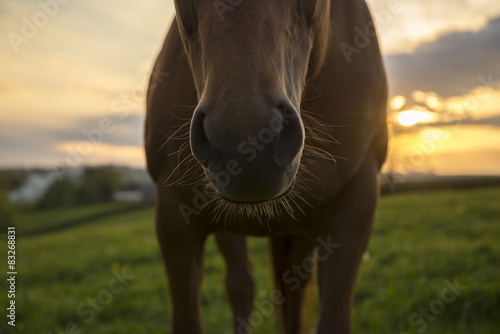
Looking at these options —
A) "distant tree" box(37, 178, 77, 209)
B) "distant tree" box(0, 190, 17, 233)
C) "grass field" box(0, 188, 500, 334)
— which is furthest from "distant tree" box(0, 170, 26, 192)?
"grass field" box(0, 188, 500, 334)

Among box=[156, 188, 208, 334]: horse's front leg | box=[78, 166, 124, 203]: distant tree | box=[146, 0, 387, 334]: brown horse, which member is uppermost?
box=[146, 0, 387, 334]: brown horse

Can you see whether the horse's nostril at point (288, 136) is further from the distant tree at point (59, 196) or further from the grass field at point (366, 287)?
the distant tree at point (59, 196)

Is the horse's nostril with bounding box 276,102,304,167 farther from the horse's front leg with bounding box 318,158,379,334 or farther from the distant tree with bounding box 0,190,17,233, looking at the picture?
the distant tree with bounding box 0,190,17,233

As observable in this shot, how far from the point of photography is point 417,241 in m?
6.68

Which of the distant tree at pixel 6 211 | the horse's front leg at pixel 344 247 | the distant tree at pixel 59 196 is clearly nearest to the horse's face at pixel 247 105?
the horse's front leg at pixel 344 247

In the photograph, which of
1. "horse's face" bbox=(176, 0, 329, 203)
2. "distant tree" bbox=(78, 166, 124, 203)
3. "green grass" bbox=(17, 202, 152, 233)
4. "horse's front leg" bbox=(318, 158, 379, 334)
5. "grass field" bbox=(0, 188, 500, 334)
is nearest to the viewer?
"horse's face" bbox=(176, 0, 329, 203)

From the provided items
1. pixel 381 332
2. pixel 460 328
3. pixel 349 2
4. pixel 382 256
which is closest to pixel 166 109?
pixel 349 2

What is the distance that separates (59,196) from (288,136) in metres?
35.3

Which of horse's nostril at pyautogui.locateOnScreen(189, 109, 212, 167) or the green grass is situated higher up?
horse's nostril at pyautogui.locateOnScreen(189, 109, 212, 167)

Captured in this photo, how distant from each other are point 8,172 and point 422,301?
38945 mm

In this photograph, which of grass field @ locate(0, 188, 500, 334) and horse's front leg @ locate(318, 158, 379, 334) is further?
grass field @ locate(0, 188, 500, 334)

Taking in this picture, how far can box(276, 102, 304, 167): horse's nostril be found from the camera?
1338 millimetres

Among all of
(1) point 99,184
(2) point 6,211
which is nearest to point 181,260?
(2) point 6,211

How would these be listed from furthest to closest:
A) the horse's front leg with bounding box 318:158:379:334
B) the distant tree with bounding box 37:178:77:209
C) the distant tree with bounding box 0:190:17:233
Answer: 1. the distant tree with bounding box 37:178:77:209
2. the distant tree with bounding box 0:190:17:233
3. the horse's front leg with bounding box 318:158:379:334
